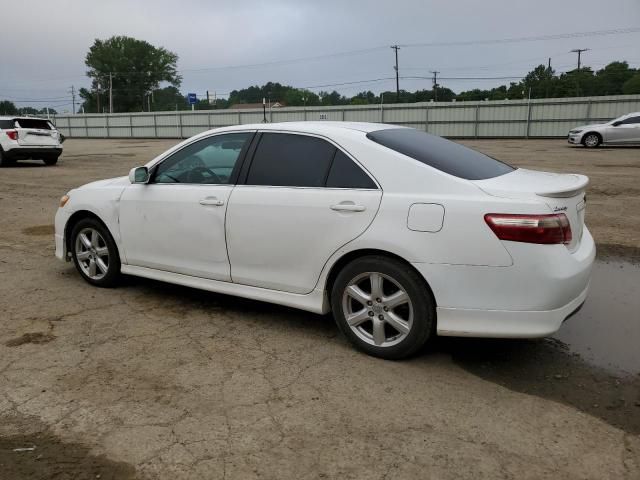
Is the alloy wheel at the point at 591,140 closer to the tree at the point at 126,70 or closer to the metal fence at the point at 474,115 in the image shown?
the metal fence at the point at 474,115

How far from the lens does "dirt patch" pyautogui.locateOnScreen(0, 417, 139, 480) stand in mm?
2553

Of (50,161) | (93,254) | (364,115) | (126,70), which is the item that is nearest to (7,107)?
(126,70)

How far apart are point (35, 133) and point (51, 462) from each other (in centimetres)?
1751

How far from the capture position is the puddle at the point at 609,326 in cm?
371

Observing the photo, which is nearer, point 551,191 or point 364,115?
point 551,191

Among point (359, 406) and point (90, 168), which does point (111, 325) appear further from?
point (90, 168)

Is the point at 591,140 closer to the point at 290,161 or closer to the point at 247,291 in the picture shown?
the point at 290,161

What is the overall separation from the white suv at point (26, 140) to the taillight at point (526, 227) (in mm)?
17688

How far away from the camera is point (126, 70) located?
92.3m

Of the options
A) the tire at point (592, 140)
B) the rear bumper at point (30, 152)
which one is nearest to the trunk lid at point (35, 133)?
the rear bumper at point (30, 152)

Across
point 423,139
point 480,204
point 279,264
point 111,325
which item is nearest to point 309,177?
point 279,264

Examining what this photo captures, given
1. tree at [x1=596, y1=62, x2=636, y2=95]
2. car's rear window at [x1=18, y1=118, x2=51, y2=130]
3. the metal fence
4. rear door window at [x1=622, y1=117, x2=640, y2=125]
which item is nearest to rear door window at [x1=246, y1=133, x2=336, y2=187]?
car's rear window at [x1=18, y1=118, x2=51, y2=130]

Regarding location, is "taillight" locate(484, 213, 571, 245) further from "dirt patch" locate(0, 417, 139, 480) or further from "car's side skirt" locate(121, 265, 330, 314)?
"dirt patch" locate(0, 417, 139, 480)

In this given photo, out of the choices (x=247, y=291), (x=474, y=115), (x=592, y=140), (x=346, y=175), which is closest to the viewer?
(x=346, y=175)
